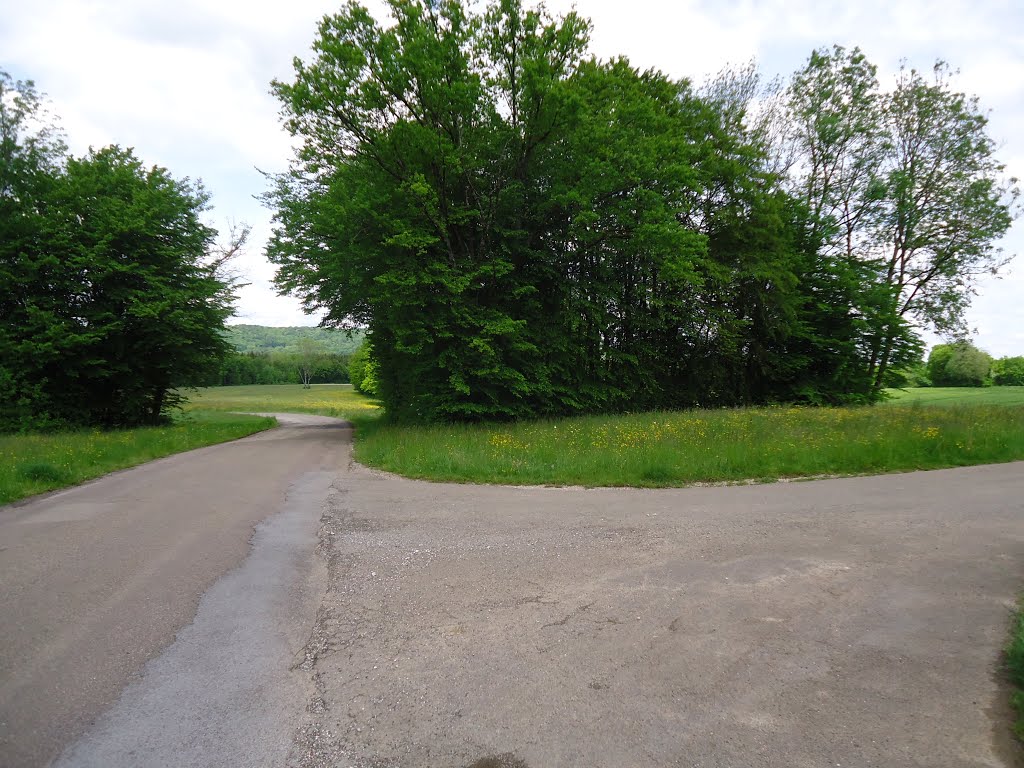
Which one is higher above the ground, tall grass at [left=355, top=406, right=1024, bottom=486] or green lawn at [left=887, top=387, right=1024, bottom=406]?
green lawn at [left=887, top=387, right=1024, bottom=406]

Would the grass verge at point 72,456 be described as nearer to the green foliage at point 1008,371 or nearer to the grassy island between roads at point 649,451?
the grassy island between roads at point 649,451

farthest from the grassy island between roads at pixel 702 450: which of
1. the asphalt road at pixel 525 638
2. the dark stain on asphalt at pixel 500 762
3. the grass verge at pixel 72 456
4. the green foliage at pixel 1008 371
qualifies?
the green foliage at pixel 1008 371

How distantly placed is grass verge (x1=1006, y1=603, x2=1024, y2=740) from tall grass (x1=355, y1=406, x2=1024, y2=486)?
211 inches

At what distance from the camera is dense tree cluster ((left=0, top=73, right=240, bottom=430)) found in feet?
66.4

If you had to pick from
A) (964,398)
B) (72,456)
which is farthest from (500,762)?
(964,398)

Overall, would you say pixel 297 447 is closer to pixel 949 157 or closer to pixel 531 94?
pixel 531 94

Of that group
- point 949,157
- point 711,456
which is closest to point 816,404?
point 949,157

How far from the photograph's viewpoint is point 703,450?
1043cm

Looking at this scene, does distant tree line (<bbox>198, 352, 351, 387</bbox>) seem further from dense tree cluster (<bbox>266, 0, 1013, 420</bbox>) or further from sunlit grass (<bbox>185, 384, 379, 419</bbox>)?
dense tree cluster (<bbox>266, 0, 1013, 420</bbox>)

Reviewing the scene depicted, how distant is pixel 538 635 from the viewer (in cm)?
371

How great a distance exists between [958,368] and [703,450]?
200 ft

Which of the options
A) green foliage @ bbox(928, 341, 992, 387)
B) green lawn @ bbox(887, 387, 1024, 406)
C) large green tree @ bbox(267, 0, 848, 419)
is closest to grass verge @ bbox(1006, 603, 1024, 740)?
large green tree @ bbox(267, 0, 848, 419)

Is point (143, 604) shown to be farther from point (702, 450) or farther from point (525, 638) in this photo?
point (702, 450)

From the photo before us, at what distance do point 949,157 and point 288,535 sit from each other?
118 ft
